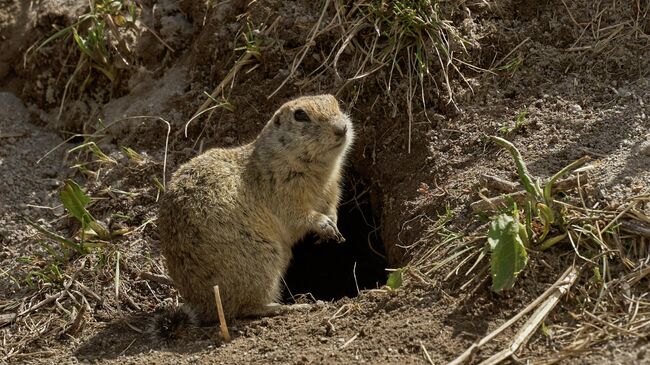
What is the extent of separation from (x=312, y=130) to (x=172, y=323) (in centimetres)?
162

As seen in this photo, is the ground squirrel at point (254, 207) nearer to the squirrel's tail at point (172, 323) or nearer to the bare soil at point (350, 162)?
the squirrel's tail at point (172, 323)

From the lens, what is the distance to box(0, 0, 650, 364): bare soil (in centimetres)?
484

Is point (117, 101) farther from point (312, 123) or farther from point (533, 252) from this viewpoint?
point (533, 252)

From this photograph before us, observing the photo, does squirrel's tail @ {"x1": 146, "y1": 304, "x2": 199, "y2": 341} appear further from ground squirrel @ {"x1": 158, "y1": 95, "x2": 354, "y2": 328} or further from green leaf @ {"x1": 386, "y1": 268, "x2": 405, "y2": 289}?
green leaf @ {"x1": 386, "y1": 268, "x2": 405, "y2": 289}

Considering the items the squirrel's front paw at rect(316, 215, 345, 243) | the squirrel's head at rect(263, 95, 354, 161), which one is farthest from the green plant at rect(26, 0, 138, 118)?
the squirrel's front paw at rect(316, 215, 345, 243)

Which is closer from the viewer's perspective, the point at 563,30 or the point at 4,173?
the point at 563,30

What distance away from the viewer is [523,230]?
470cm

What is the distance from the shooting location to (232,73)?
6941 millimetres

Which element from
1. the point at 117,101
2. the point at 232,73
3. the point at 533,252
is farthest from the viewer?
the point at 117,101

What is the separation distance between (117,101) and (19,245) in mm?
1505

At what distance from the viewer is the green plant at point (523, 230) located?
14.8 feet

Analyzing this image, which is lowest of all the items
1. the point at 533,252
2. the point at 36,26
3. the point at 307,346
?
the point at 307,346

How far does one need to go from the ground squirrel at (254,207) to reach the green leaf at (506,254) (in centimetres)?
168

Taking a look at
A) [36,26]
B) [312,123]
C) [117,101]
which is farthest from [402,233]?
[36,26]
